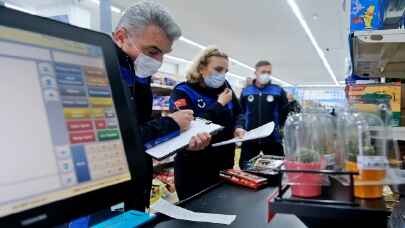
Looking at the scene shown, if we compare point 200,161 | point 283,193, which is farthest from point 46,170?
point 200,161

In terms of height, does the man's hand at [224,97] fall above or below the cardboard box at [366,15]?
below

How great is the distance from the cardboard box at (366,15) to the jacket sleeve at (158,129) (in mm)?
784

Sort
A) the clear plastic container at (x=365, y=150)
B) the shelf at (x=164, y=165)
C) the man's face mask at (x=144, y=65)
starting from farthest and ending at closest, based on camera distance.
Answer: the shelf at (x=164, y=165) < the man's face mask at (x=144, y=65) < the clear plastic container at (x=365, y=150)

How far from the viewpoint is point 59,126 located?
0.46m

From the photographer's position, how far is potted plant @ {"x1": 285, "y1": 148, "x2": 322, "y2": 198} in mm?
536

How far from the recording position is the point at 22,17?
0.46m

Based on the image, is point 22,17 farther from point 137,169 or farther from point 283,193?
point 283,193

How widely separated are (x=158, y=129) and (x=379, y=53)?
3.25 feet

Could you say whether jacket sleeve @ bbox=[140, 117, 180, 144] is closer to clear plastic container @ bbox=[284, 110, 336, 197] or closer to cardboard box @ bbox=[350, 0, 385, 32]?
clear plastic container @ bbox=[284, 110, 336, 197]

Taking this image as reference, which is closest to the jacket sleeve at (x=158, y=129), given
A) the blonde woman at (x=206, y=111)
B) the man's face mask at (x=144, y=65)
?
the man's face mask at (x=144, y=65)

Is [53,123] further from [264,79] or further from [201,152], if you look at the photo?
[264,79]

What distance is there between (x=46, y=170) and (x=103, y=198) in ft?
0.33

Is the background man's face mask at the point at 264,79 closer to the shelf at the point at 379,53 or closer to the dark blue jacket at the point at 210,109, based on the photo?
the dark blue jacket at the point at 210,109

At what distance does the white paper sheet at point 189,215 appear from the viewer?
0.80 meters
